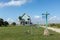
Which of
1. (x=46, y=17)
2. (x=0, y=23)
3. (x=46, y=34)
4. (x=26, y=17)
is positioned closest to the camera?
(x=46, y=34)

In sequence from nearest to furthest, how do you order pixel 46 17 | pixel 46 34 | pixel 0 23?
pixel 46 34
pixel 46 17
pixel 0 23

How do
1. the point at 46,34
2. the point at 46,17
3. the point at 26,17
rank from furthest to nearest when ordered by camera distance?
the point at 26,17, the point at 46,17, the point at 46,34

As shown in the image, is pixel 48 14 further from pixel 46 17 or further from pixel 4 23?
pixel 4 23

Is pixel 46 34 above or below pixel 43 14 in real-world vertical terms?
below

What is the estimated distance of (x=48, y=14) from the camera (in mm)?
25719

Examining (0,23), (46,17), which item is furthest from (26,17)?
(0,23)

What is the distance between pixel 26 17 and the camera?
29094 millimetres

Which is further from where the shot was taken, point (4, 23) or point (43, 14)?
point (4, 23)

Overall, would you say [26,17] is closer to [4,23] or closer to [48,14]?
[48,14]

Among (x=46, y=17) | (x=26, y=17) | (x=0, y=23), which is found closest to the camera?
(x=46, y=17)

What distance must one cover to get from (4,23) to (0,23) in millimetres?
3154

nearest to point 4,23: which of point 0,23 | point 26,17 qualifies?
point 0,23

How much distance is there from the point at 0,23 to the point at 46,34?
262ft

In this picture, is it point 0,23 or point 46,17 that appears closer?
point 46,17
